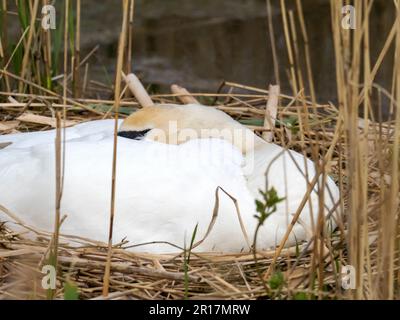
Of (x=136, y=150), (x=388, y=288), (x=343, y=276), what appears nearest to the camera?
(x=388, y=288)

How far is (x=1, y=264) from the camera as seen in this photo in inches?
105

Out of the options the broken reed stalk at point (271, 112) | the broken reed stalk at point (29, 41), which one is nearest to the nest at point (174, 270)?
the broken reed stalk at point (271, 112)

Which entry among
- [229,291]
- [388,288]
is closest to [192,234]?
[229,291]

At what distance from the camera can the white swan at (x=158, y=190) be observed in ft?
9.20

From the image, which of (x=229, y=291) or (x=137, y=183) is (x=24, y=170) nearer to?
(x=137, y=183)

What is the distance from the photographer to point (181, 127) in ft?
10.7

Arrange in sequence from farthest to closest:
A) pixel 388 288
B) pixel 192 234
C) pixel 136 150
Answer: pixel 136 150
pixel 192 234
pixel 388 288

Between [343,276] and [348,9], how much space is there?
0.77 meters

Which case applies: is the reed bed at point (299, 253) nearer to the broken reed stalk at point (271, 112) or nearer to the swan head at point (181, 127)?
the broken reed stalk at point (271, 112)

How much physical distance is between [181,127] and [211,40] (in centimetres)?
366

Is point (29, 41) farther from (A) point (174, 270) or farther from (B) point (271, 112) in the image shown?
(A) point (174, 270)

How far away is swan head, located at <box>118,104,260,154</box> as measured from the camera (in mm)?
3227

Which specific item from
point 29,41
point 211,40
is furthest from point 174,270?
point 211,40
